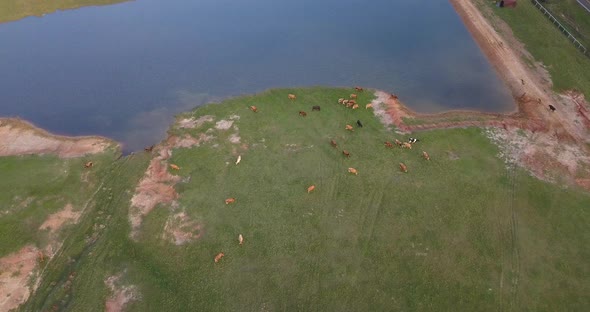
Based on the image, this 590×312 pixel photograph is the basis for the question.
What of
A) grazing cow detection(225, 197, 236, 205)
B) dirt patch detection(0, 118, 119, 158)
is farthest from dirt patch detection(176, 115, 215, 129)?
grazing cow detection(225, 197, 236, 205)

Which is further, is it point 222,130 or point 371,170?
point 222,130

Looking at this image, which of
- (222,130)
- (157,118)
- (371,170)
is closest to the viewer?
(371,170)

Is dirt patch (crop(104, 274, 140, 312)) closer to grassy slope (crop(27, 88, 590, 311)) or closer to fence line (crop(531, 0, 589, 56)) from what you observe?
grassy slope (crop(27, 88, 590, 311))

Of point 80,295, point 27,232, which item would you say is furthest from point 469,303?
point 27,232

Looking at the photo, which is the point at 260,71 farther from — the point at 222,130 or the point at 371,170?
the point at 371,170

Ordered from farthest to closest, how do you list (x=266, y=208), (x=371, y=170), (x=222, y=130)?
(x=222, y=130) → (x=371, y=170) → (x=266, y=208)

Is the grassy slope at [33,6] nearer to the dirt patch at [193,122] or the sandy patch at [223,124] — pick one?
the dirt patch at [193,122]

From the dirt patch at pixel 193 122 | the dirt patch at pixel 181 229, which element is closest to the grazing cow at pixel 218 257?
the dirt patch at pixel 181 229
